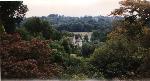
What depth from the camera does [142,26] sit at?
9117 millimetres

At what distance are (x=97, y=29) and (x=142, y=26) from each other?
0.94 m

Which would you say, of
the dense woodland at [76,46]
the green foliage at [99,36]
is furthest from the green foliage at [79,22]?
the green foliage at [99,36]

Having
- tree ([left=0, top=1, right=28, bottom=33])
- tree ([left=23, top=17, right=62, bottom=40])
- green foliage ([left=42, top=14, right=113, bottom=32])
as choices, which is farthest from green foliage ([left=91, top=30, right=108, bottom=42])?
tree ([left=0, top=1, right=28, bottom=33])

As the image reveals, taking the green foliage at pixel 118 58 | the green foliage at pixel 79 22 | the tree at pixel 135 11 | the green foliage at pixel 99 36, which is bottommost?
the green foliage at pixel 118 58

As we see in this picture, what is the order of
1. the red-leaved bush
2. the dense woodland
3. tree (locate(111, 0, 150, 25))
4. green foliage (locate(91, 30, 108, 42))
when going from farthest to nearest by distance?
green foliage (locate(91, 30, 108, 42)) → tree (locate(111, 0, 150, 25)) → the dense woodland → the red-leaved bush

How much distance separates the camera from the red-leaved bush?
A: 8570 mm

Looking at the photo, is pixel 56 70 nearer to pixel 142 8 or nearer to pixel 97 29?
pixel 97 29

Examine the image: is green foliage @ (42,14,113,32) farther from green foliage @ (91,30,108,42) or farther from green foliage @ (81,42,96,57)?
green foliage @ (81,42,96,57)

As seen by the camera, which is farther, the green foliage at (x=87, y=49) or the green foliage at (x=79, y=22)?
the green foliage at (x=87, y=49)

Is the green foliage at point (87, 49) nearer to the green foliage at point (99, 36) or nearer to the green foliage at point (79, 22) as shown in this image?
the green foliage at point (99, 36)

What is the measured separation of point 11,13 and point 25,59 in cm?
125

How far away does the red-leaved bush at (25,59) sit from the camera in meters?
8.57

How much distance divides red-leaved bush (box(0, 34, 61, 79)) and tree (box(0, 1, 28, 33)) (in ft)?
1.49

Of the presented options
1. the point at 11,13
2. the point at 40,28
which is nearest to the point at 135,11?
the point at 40,28
